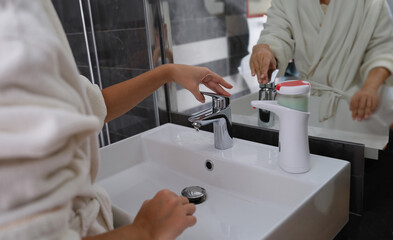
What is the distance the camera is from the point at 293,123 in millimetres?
817

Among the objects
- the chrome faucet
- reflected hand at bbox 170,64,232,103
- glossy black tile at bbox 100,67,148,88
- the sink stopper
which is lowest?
the sink stopper

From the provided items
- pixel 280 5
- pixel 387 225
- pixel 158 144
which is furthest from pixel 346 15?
pixel 158 144

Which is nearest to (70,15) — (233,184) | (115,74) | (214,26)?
(115,74)

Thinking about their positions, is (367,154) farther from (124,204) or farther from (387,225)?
(124,204)

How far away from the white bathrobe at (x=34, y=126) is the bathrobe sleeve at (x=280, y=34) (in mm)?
748

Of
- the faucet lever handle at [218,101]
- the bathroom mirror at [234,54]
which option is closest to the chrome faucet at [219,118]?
the faucet lever handle at [218,101]

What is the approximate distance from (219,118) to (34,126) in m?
0.72

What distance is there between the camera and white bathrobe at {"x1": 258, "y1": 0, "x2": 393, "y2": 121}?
33.9 inches

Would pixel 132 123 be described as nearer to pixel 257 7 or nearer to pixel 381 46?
pixel 257 7

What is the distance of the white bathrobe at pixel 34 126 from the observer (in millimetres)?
339

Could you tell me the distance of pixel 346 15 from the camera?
894 millimetres

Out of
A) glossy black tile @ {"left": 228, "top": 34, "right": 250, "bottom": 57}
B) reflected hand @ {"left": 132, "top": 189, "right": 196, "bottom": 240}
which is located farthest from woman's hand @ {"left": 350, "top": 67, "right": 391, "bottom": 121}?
reflected hand @ {"left": 132, "top": 189, "right": 196, "bottom": 240}

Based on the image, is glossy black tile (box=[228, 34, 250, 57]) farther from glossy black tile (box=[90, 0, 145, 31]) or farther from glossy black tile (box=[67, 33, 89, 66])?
glossy black tile (box=[67, 33, 89, 66])

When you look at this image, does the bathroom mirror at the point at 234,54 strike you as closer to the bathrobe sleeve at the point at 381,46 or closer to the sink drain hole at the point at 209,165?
the bathrobe sleeve at the point at 381,46
